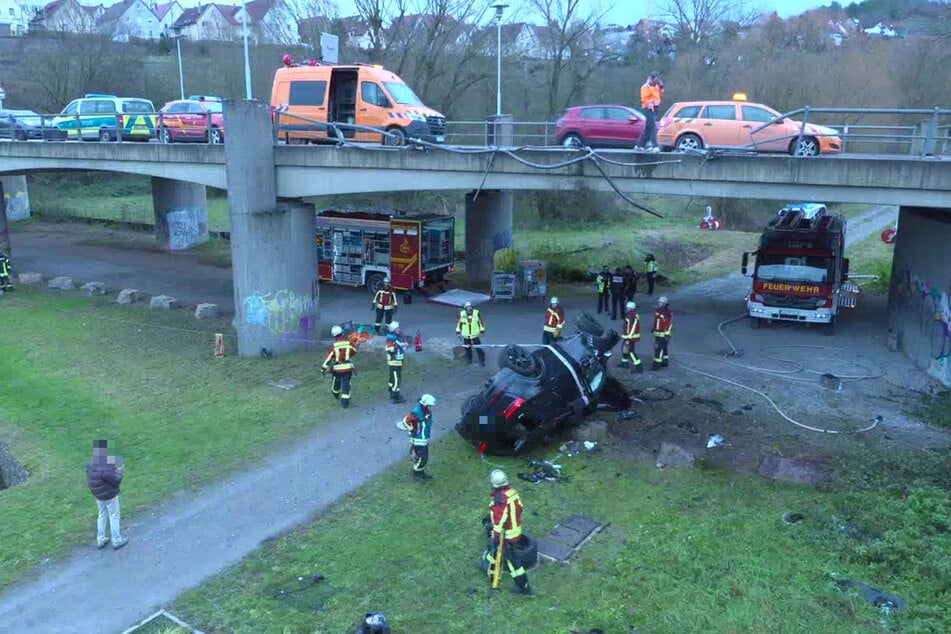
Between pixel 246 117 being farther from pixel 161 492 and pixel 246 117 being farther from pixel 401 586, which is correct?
pixel 401 586

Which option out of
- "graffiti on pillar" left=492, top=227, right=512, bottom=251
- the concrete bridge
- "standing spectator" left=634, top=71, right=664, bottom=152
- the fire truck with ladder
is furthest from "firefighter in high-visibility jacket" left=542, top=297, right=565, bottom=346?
"graffiti on pillar" left=492, top=227, right=512, bottom=251

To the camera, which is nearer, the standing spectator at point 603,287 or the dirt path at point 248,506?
the dirt path at point 248,506

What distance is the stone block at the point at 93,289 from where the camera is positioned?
24.8 meters

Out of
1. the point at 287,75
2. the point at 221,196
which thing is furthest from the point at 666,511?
the point at 221,196

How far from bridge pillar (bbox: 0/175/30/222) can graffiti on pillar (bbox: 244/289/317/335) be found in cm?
3316

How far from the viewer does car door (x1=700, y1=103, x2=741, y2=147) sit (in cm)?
1673

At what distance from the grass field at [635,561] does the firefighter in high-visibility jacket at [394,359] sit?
346 centimetres

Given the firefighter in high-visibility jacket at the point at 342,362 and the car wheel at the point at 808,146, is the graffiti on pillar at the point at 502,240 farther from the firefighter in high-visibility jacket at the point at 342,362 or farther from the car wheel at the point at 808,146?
the firefighter in high-visibility jacket at the point at 342,362

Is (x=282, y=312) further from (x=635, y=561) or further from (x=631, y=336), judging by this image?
(x=635, y=561)

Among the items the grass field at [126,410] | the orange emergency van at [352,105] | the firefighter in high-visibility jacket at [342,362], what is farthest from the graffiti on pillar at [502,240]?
the firefighter in high-visibility jacket at [342,362]

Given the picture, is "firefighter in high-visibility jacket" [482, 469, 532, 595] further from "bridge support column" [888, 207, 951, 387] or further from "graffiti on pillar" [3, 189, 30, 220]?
"graffiti on pillar" [3, 189, 30, 220]

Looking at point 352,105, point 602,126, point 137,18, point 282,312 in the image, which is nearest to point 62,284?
point 282,312

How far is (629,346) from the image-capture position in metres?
15.6

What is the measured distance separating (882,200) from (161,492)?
13138mm
